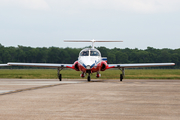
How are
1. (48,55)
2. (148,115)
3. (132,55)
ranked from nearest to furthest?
1. (148,115)
2. (48,55)
3. (132,55)

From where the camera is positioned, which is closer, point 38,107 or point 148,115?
point 148,115

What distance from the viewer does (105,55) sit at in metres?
129

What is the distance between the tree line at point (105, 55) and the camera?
120 metres

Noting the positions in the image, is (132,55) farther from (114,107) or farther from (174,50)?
(114,107)

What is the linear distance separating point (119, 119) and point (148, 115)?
0.86 m

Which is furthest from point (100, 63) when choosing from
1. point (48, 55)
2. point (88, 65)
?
point (48, 55)

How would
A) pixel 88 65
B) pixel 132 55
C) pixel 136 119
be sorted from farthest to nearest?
1. pixel 132 55
2. pixel 88 65
3. pixel 136 119

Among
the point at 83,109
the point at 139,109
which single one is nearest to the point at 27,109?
the point at 83,109

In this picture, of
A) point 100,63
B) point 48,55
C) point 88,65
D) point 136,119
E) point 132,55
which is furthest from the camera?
point 132,55

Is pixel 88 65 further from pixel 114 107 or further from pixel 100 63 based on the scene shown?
pixel 114 107

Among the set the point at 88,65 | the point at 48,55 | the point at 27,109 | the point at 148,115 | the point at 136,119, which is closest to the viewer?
the point at 136,119

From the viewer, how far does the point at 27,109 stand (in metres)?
7.93

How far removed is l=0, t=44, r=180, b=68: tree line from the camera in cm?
11981

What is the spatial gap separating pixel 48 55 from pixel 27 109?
11125cm
